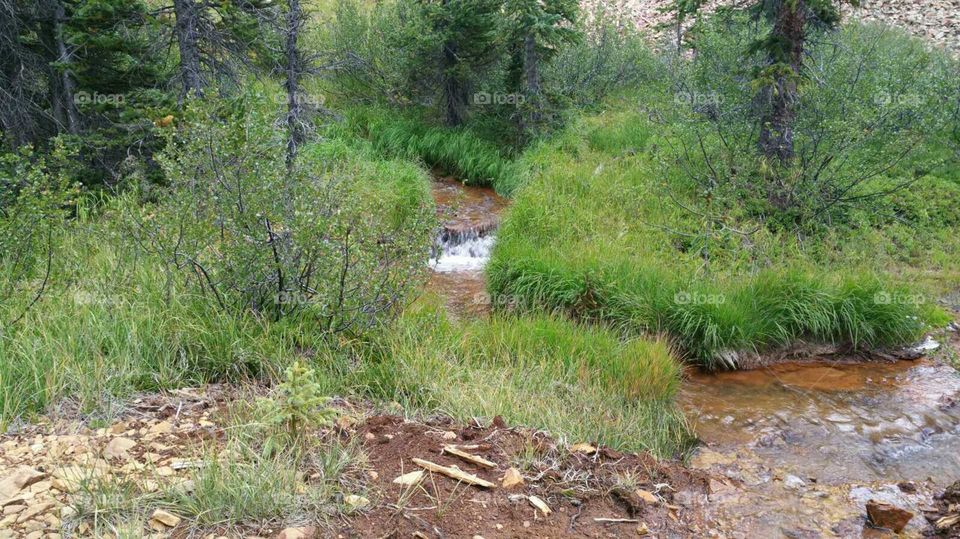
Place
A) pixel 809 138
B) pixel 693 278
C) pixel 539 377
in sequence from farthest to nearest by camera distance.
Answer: pixel 809 138
pixel 693 278
pixel 539 377

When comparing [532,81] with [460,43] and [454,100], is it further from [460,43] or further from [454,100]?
[454,100]

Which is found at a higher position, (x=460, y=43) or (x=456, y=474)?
(x=460, y=43)

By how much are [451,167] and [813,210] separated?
7.17 metres

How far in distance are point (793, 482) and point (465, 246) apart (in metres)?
6.50

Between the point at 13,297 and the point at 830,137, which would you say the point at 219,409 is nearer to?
the point at 13,297

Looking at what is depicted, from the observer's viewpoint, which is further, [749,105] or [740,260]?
[749,105]

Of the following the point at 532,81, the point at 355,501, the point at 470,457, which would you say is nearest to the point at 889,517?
the point at 470,457

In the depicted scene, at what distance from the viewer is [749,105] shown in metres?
10.3

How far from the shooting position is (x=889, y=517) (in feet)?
13.9

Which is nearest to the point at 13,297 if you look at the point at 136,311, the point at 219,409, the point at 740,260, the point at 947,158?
the point at 136,311

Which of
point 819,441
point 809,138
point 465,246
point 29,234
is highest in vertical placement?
point 809,138

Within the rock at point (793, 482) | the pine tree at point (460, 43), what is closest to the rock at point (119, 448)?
the rock at point (793, 482)

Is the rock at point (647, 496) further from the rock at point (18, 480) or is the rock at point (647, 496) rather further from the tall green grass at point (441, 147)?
the tall green grass at point (441, 147)

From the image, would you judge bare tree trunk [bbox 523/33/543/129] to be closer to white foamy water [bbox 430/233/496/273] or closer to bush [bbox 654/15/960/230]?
bush [bbox 654/15/960/230]
